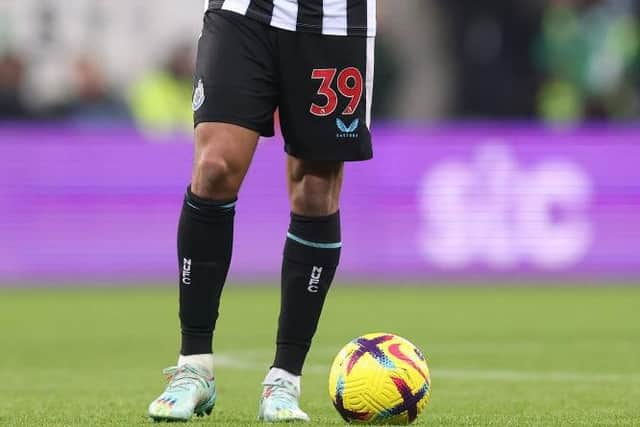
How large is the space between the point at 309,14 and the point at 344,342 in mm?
3614

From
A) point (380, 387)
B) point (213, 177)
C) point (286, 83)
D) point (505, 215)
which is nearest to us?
point (380, 387)

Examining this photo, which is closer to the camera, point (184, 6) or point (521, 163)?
point (521, 163)

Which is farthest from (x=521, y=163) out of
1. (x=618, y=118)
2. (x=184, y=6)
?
(x=184, y=6)

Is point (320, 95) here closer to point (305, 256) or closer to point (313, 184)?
point (313, 184)

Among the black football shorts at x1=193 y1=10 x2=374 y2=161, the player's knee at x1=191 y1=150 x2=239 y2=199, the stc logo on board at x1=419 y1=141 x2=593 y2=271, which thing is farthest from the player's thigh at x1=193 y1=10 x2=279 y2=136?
the stc logo on board at x1=419 y1=141 x2=593 y2=271

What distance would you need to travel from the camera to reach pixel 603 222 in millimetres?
13672

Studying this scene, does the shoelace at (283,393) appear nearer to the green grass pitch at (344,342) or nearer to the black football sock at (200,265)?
the green grass pitch at (344,342)

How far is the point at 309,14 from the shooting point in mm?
5281

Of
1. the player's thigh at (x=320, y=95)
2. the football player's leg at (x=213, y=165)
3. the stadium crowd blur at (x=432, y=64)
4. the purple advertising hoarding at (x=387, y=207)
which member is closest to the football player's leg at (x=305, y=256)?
the player's thigh at (x=320, y=95)

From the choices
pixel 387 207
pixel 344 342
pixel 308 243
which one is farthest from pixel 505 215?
pixel 308 243

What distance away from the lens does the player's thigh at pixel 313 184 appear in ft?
17.6

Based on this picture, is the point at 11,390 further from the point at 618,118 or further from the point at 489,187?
the point at 618,118

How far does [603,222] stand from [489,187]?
101 centimetres

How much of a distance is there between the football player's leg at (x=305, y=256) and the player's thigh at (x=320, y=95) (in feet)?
0.29
